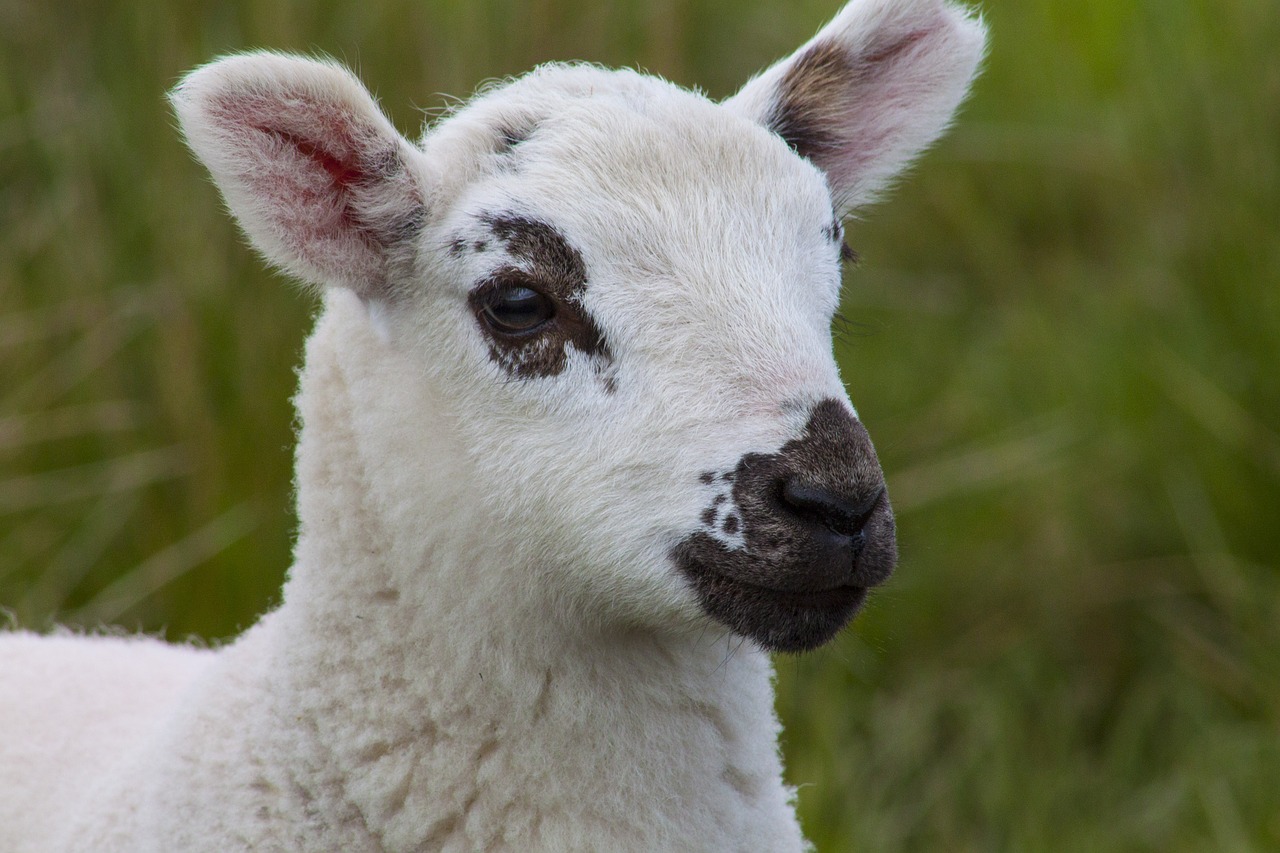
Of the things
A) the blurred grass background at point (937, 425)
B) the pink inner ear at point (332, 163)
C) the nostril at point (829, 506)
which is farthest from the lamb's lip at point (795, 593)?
the blurred grass background at point (937, 425)

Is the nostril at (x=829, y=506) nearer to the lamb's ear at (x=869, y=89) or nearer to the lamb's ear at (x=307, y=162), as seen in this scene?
the lamb's ear at (x=307, y=162)

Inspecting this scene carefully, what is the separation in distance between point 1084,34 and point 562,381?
6266 mm

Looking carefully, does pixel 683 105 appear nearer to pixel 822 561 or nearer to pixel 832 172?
pixel 832 172

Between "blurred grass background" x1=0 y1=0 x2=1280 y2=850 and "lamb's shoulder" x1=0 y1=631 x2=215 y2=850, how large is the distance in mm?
1608

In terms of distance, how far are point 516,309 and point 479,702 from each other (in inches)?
29.4

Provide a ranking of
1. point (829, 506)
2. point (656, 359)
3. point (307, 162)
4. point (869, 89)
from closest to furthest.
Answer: point (829, 506), point (656, 359), point (307, 162), point (869, 89)

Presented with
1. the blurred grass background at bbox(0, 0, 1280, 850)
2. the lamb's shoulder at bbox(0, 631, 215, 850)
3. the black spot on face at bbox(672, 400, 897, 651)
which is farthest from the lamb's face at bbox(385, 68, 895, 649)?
the blurred grass background at bbox(0, 0, 1280, 850)

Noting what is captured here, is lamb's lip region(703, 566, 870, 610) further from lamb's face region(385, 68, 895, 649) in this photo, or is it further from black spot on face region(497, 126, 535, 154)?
black spot on face region(497, 126, 535, 154)

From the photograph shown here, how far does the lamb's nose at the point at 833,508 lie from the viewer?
244 centimetres

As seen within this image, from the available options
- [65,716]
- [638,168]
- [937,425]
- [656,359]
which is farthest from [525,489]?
[937,425]

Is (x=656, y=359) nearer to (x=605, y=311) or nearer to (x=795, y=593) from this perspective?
(x=605, y=311)

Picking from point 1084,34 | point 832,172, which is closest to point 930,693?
point 832,172

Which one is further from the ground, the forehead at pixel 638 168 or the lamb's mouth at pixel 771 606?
the forehead at pixel 638 168

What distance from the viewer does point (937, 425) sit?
21.1 feet
